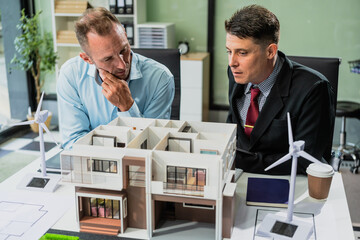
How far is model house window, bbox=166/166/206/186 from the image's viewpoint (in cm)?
148

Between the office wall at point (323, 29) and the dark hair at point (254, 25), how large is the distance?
2.43m

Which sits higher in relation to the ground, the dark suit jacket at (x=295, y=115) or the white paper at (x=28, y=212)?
the dark suit jacket at (x=295, y=115)

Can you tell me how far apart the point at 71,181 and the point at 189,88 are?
119 inches

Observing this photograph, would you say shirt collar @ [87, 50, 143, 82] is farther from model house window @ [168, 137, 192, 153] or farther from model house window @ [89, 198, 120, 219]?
model house window @ [89, 198, 120, 219]

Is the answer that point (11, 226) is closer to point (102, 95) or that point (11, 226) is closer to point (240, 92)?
point (102, 95)

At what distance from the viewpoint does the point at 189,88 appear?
450cm

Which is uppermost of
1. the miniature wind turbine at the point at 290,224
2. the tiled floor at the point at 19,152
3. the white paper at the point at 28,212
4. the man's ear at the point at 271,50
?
the man's ear at the point at 271,50

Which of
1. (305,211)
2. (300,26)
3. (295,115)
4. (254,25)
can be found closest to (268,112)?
(295,115)

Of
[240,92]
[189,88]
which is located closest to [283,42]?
[189,88]

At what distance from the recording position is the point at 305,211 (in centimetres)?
169

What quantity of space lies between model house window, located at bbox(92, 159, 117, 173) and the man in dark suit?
27.0 inches

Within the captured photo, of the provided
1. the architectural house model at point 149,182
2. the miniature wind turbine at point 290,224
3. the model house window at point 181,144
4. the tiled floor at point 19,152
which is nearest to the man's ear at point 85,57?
the architectural house model at point 149,182

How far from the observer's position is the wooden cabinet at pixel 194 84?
4418 mm

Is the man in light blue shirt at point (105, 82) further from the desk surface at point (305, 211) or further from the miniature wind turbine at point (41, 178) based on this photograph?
the desk surface at point (305, 211)
